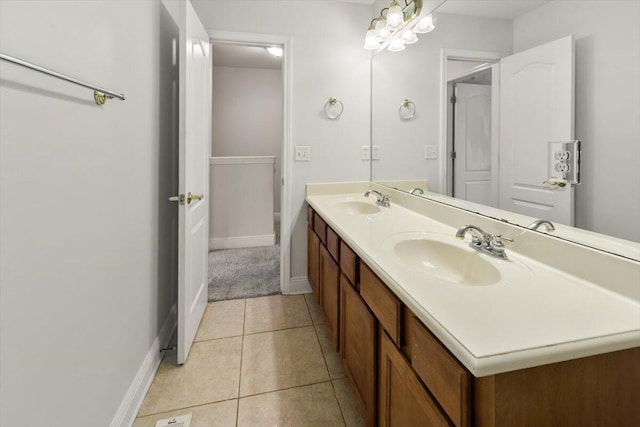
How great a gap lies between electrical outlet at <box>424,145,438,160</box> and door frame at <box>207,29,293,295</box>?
1046 mm

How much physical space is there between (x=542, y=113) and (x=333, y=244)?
1018 millimetres

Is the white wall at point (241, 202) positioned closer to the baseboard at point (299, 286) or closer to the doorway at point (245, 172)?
the doorway at point (245, 172)

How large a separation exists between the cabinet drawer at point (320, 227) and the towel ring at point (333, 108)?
2.79 feet

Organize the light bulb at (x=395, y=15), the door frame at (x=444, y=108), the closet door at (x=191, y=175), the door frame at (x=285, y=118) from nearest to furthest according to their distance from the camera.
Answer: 1. the door frame at (x=444, y=108)
2. the closet door at (x=191, y=175)
3. the light bulb at (x=395, y=15)
4. the door frame at (x=285, y=118)

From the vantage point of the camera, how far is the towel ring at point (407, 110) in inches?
79.4

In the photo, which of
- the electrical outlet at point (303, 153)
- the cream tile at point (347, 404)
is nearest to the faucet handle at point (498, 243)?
the cream tile at point (347, 404)

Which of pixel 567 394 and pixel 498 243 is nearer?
pixel 567 394

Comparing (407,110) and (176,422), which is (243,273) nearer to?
(176,422)

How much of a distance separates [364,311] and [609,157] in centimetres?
85

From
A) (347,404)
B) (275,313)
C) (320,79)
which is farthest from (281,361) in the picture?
(320,79)

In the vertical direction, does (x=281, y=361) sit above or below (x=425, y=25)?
below

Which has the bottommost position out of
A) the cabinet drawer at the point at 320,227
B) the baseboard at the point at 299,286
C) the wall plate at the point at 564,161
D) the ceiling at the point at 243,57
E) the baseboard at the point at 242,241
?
the baseboard at the point at 299,286

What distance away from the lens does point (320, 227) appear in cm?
199

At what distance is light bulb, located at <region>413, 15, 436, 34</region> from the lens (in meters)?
1.72
